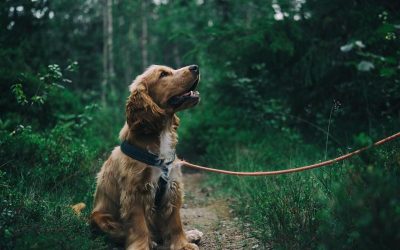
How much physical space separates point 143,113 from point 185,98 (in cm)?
52

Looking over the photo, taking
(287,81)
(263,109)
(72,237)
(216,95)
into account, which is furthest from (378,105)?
(72,237)

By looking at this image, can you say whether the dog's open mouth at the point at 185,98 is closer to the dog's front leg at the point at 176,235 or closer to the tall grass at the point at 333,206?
the dog's front leg at the point at 176,235

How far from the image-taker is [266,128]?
7.73m

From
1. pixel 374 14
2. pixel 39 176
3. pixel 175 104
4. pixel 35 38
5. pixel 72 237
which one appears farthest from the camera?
pixel 35 38

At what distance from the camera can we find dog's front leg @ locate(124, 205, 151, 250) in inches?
148

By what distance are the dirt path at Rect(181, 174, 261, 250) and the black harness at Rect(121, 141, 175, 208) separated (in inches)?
28.9

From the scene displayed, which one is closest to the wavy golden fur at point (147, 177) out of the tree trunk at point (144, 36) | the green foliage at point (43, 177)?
the green foliage at point (43, 177)

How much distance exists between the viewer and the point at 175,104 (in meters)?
4.34

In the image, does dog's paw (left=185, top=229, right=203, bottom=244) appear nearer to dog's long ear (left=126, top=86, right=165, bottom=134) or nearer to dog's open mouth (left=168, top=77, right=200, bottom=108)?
dog's long ear (left=126, top=86, right=165, bottom=134)

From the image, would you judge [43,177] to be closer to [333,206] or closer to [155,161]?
[155,161]

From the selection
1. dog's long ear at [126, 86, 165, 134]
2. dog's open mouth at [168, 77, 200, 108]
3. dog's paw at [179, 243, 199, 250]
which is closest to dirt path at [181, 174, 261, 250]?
dog's paw at [179, 243, 199, 250]

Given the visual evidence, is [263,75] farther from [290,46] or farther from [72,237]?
[72,237]

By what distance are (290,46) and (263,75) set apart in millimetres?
1282

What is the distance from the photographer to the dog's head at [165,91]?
13.5ft
